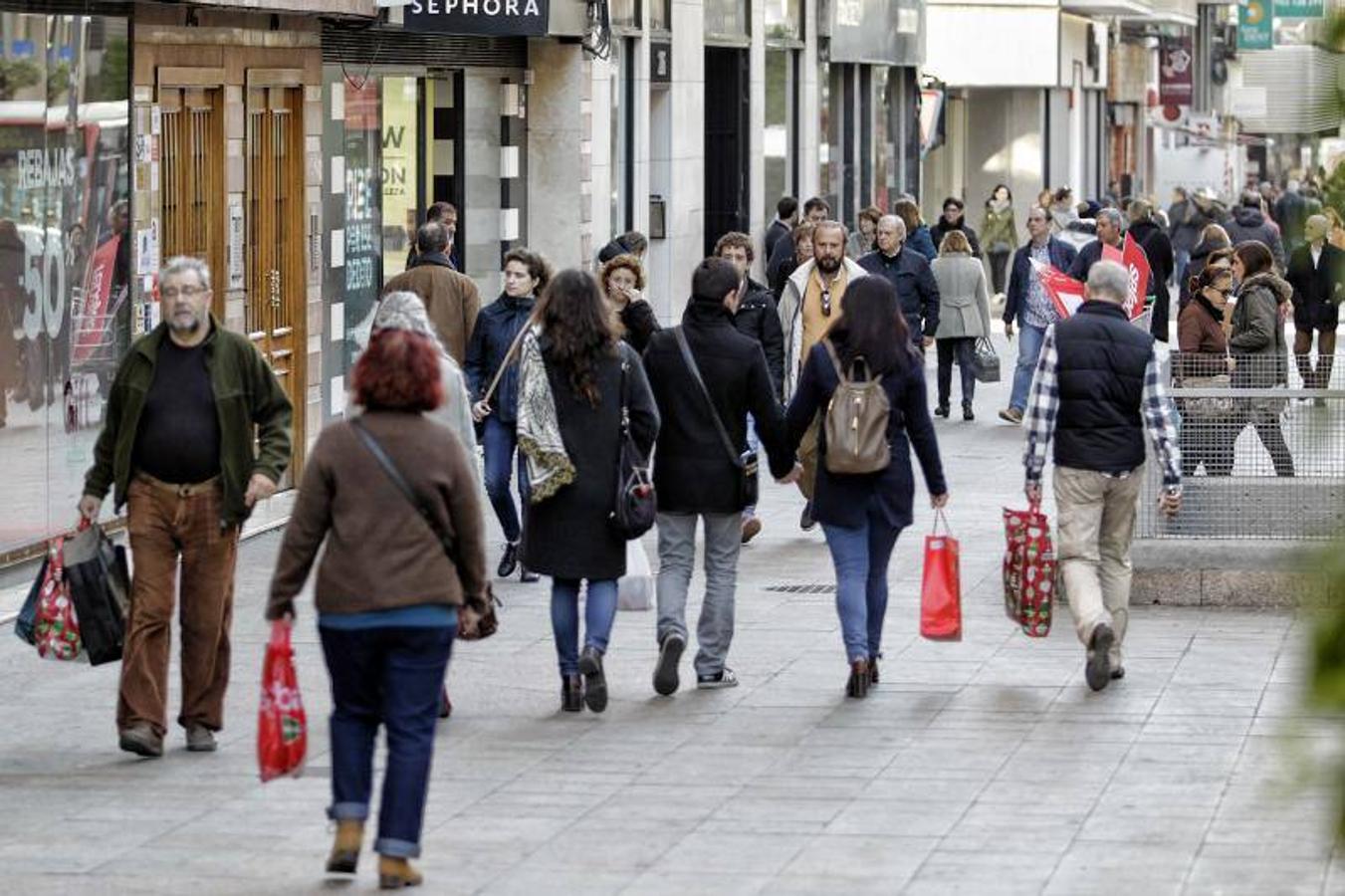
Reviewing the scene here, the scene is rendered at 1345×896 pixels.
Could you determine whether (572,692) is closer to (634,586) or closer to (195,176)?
(634,586)

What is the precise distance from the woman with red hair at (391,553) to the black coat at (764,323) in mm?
6940

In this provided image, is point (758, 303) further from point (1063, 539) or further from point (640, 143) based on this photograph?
point (640, 143)

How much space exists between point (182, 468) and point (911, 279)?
37.6 feet

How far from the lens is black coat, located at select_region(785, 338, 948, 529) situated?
10188 mm

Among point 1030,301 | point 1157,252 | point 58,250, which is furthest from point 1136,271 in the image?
point 58,250

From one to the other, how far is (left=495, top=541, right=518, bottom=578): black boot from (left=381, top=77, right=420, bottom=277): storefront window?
6023mm

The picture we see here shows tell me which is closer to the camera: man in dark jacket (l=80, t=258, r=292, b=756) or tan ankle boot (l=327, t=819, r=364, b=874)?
tan ankle boot (l=327, t=819, r=364, b=874)

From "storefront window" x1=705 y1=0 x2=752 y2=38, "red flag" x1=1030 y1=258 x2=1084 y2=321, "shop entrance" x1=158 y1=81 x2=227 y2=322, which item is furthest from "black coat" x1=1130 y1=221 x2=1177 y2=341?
"shop entrance" x1=158 y1=81 x2=227 y2=322

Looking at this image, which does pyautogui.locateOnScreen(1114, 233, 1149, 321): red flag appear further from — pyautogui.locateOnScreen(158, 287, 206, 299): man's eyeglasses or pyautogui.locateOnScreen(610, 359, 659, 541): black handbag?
pyautogui.locateOnScreen(158, 287, 206, 299): man's eyeglasses

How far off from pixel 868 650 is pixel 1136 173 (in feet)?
177

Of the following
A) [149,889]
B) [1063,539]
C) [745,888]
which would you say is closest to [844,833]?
[745,888]

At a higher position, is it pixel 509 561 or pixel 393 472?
pixel 393 472

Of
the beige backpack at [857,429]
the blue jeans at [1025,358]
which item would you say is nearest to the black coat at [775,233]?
the blue jeans at [1025,358]

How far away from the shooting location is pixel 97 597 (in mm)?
8898
